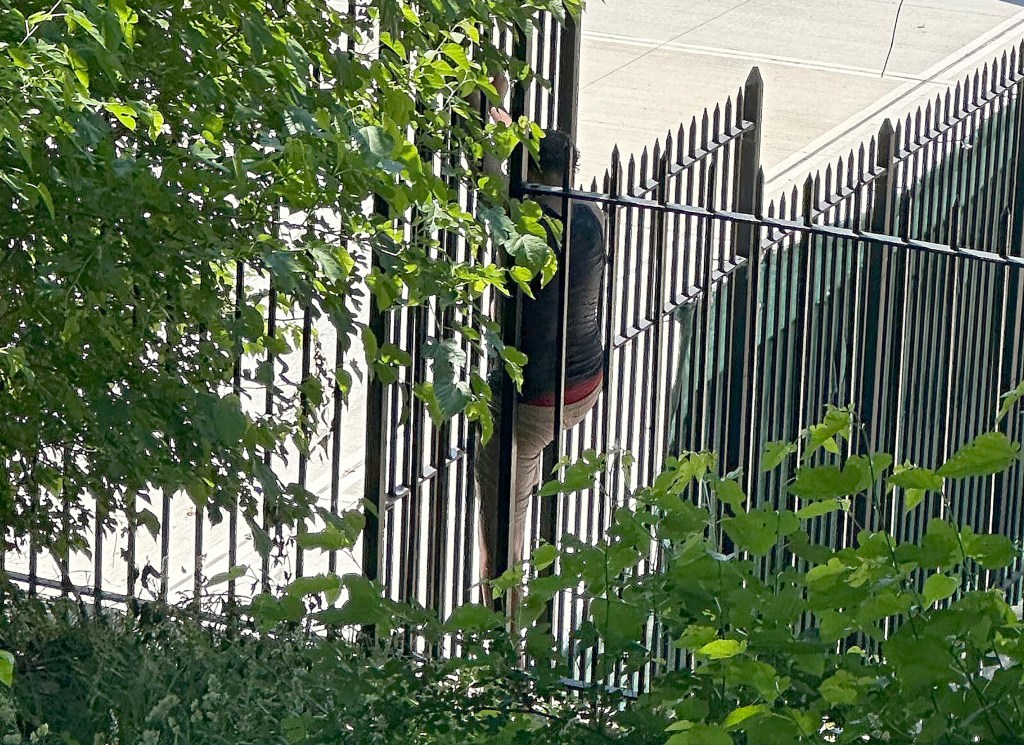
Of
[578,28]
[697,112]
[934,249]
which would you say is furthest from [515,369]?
[697,112]

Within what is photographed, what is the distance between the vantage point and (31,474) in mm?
3873

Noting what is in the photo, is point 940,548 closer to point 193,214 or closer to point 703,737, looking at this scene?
point 703,737

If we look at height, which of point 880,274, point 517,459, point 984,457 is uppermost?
point 984,457

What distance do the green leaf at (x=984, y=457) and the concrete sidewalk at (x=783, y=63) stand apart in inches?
397

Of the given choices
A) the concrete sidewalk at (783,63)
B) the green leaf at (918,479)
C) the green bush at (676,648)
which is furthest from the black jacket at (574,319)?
the concrete sidewalk at (783,63)

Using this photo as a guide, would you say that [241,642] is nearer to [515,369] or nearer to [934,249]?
[515,369]

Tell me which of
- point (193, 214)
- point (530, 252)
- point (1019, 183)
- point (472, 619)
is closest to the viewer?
point (472, 619)

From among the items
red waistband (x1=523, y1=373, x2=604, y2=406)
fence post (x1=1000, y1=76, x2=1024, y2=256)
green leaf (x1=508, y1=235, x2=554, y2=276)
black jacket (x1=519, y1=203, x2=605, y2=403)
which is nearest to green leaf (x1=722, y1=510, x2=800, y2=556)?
green leaf (x1=508, y1=235, x2=554, y2=276)

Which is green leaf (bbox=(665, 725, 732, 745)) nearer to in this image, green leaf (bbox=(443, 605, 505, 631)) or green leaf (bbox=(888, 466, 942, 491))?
green leaf (bbox=(888, 466, 942, 491))

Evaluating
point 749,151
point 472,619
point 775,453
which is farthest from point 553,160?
point 775,453

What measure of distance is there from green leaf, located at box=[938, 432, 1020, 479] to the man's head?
216 cm

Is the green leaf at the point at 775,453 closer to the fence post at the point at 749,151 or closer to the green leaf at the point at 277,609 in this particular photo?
the green leaf at the point at 277,609

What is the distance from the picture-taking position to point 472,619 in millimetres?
2975

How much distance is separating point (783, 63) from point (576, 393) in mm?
12629
